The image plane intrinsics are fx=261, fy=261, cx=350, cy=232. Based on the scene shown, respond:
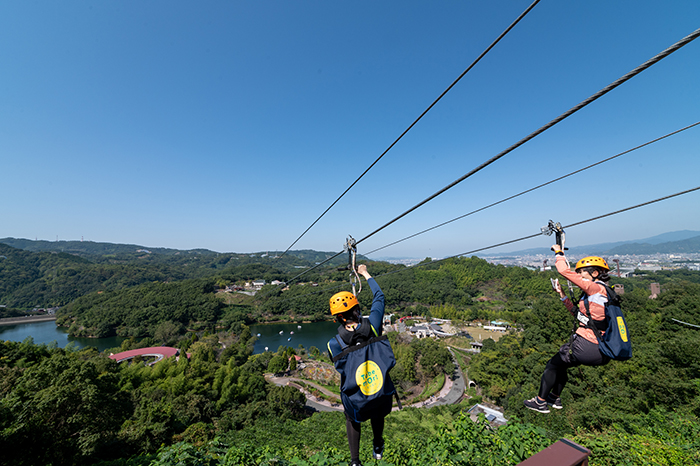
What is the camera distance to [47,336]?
51125 mm

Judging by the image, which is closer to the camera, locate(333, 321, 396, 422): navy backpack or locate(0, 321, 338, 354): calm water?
locate(333, 321, 396, 422): navy backpack

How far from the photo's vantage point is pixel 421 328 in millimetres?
41094

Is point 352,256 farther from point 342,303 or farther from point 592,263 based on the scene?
point 592,263

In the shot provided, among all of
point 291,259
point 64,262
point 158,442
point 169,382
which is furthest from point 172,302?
point 291,259

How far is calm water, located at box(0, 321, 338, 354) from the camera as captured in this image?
4384cm

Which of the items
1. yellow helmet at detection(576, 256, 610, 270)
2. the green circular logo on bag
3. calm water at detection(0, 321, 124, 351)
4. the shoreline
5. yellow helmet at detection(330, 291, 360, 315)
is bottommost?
calm water at detection(0, 321, 124, 351)

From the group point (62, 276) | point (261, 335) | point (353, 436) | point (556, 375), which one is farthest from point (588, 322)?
point (62, 276)

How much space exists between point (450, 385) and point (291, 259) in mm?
155774

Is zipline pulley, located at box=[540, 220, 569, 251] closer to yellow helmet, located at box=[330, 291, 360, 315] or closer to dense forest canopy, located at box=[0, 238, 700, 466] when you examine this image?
dense forest canopy, located at box=[0, 238, 700, 466]

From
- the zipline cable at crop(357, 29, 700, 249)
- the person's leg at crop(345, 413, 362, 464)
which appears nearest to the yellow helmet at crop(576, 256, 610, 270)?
the zipline cable at crop(357, 29, 700, 249)

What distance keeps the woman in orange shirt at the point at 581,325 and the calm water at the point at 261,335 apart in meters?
41.6

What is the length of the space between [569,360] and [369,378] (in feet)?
6.85

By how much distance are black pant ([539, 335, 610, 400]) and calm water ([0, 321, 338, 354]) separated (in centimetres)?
4160

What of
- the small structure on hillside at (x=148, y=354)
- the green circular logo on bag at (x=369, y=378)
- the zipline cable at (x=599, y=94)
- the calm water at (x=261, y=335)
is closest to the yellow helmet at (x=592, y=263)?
the zipline cable at (x=599, y=94)
